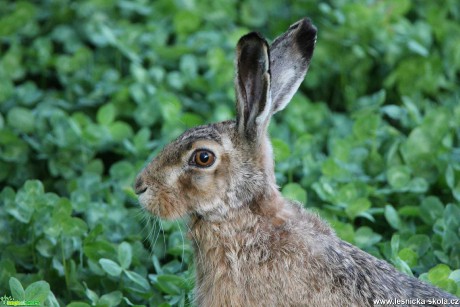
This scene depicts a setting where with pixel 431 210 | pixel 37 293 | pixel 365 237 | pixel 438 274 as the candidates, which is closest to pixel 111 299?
pixel 37 293

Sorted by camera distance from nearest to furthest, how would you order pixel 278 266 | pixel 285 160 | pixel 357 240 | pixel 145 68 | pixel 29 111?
1. pixel 278 266
2. pixel 357 240
3. pixel 285 160
4. pixel 29 111
5. pixel 145 68

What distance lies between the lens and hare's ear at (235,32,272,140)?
506 centimetres

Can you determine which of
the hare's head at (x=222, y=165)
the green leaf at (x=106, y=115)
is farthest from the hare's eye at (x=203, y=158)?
the green leaf at (x=106, y=115)

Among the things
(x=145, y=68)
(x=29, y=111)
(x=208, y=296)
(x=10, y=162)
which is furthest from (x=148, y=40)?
(x=208, y=296)

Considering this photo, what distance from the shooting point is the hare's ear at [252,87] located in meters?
5.06

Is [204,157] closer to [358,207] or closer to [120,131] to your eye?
[358,207]

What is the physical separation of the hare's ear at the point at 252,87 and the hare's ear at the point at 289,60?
0.90ft

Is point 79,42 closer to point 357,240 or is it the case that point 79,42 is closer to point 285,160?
point 285,160

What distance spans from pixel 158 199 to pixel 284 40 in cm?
117

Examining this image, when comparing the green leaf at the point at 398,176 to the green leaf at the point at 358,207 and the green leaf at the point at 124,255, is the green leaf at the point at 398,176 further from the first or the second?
the green leaf at the point at 124,255

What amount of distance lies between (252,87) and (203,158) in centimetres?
46

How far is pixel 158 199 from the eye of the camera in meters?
5.25

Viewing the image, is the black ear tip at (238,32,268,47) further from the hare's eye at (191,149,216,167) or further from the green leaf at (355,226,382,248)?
the green leaf at (355,226,382,248)

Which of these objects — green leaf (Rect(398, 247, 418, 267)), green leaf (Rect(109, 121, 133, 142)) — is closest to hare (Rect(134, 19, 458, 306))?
green leaf (Rect(398, 247, 418, 267))
